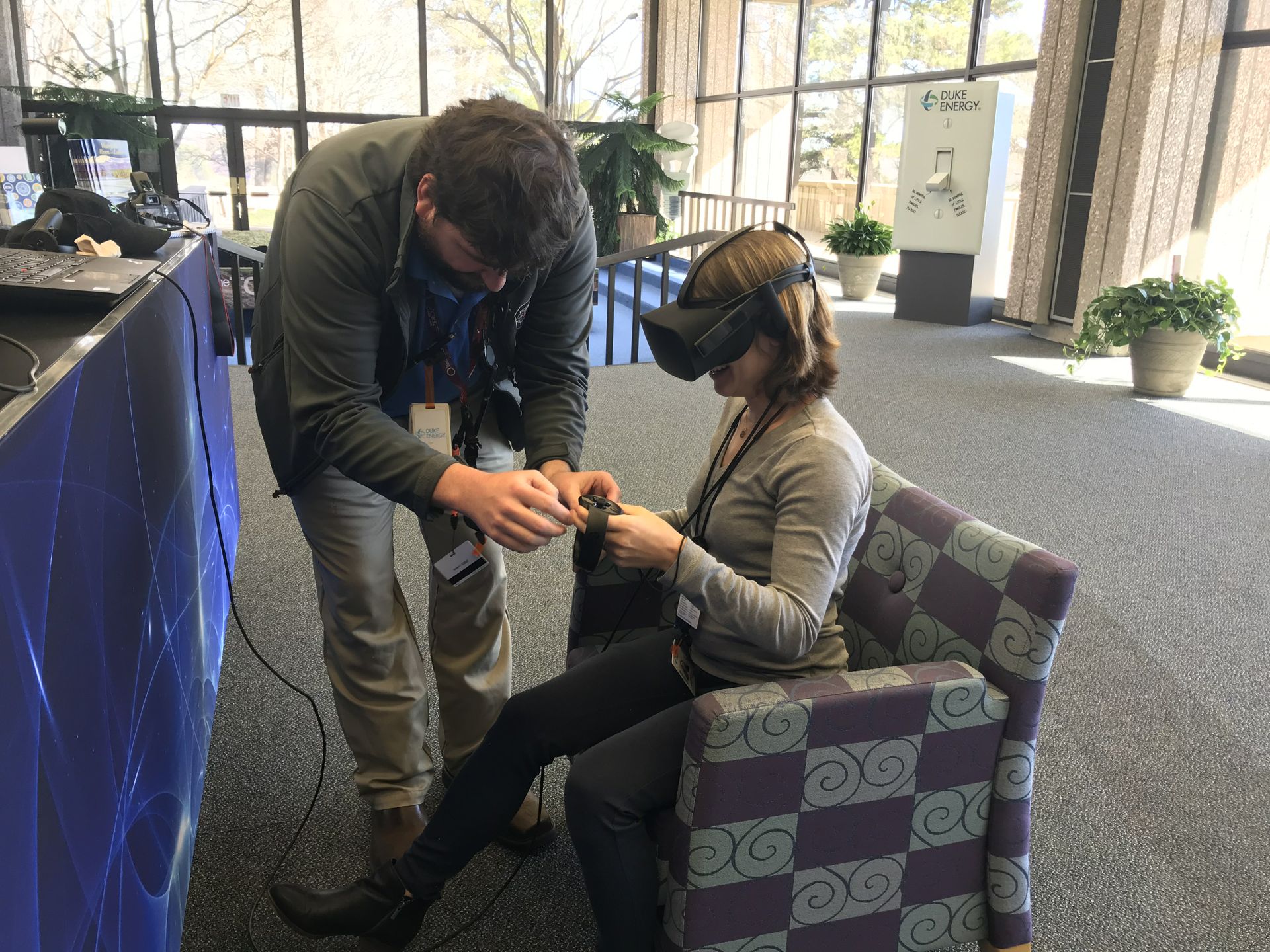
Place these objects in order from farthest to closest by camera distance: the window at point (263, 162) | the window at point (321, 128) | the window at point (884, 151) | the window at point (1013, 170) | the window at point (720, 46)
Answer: the window at point (720, 46)
the window at point (321, 128)
the window at point (263, 162)
the window at point (884, 151)
the window at point (1013, 170)

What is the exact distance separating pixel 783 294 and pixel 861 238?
6.75 m

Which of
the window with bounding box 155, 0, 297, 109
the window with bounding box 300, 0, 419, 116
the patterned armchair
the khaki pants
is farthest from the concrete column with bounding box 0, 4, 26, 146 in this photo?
the patterned armchair

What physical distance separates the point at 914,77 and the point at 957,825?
7.77m

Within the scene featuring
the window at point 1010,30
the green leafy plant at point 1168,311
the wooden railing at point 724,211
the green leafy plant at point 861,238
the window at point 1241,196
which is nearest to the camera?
the green leafy plant at point 1168,311

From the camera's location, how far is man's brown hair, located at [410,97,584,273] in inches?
46.5

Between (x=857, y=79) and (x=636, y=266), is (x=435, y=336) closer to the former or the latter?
(x=636, y=266)

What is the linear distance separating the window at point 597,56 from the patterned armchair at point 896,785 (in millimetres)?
11089

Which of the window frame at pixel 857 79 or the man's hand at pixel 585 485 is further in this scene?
the window frame at pixel 857 79

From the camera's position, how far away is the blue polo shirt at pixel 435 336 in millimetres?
1367

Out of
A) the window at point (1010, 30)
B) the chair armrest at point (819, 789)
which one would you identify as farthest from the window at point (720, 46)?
the chair armrest at point (819, 789)

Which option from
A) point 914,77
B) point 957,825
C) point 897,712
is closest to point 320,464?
point 897,712

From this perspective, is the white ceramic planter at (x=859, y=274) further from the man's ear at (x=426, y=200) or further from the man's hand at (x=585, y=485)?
the man's ear at (x=426, y=200)

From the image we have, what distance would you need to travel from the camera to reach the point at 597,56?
1158 cm

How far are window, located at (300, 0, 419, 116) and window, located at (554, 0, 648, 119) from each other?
174 cm
